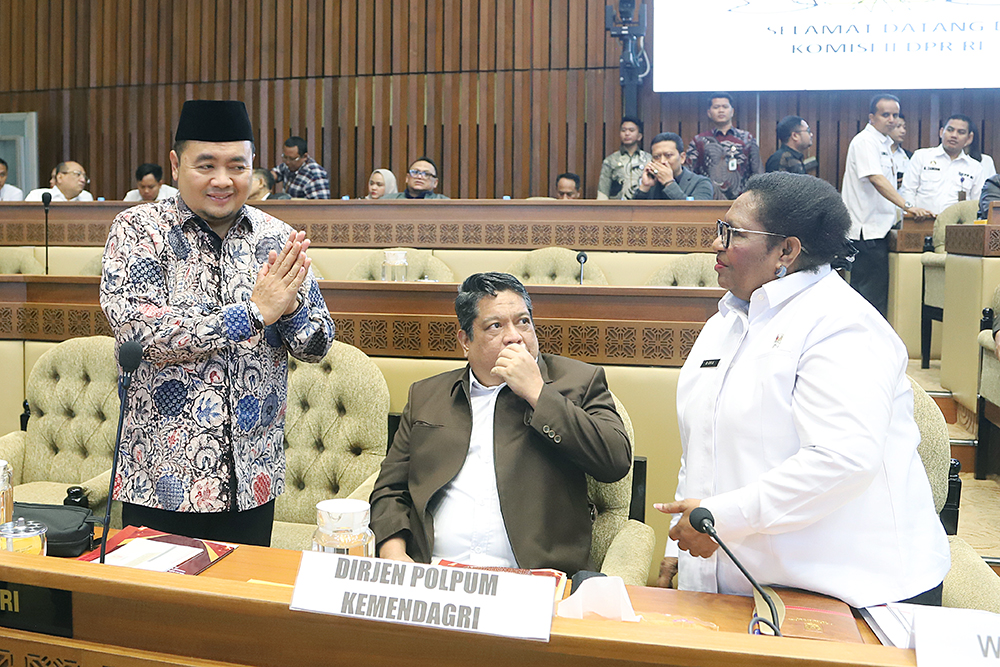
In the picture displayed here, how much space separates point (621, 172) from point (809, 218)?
209 inches

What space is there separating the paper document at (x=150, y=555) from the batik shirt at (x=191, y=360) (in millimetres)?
166

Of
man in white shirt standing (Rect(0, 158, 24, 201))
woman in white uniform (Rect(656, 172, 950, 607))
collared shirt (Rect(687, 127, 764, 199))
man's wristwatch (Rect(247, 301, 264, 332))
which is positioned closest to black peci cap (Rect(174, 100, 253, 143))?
man's wristwatch (Rect(247, 301, 264, 332))

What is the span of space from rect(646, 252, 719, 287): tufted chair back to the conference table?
11.5 ft

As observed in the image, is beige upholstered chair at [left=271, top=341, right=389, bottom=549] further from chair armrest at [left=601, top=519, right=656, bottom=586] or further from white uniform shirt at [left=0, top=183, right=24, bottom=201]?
white uniform shirt at [left=0, top=183, right=24, bottom=201]

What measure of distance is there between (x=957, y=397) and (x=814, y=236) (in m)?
2.81

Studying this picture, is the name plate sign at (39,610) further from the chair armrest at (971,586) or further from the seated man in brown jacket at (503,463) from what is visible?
the chair armrest at (971,586)

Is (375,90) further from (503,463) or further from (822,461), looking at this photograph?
(822,461)

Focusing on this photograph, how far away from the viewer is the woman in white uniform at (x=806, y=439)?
1383mm

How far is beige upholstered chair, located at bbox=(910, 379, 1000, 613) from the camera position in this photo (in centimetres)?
153

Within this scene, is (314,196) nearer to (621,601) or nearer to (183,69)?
(183,69)

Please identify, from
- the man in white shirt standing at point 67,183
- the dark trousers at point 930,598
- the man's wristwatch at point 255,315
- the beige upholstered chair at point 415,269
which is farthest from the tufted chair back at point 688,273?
the man in white shirt standing at point 67,183

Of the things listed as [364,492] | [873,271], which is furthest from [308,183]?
[364,492]

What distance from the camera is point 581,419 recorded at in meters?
1.76

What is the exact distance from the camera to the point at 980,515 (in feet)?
10.0
